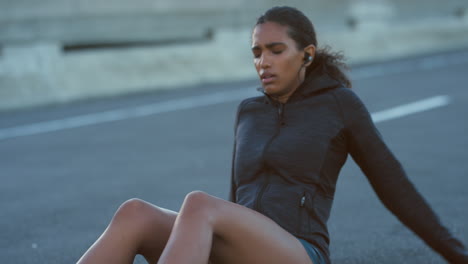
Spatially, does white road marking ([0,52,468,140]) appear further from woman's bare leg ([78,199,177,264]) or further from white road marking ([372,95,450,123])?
woman's bare leg ([78,199,177,264])

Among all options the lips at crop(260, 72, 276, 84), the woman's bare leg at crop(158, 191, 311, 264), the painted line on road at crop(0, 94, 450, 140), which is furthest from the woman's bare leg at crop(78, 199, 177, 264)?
the painted line on road at crop(0, 94, 450, 140)

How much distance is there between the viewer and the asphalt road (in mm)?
6250

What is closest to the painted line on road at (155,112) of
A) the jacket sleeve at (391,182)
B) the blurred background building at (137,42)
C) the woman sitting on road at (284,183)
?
the blurred background building at (137,42)

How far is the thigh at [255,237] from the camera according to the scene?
402cm

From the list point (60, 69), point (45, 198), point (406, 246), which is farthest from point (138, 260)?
point (60, 69)

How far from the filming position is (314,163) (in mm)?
4375

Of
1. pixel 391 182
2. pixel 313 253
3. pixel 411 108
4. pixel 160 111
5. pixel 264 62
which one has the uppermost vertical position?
pixel 264 62

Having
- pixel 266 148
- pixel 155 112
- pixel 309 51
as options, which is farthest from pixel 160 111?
pixel 266 148

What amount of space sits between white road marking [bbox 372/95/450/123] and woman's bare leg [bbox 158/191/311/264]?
7.84 metres

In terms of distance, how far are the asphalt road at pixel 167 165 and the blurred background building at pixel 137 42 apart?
54cm

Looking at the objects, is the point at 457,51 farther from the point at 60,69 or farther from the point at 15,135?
the point at 15,135

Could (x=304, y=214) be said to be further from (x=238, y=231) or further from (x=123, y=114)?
(x=123, y=114)

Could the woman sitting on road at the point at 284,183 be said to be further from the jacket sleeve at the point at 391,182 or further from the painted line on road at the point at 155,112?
the painted line on road at the point at 155,112

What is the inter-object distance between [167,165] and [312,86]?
4.97 meters
